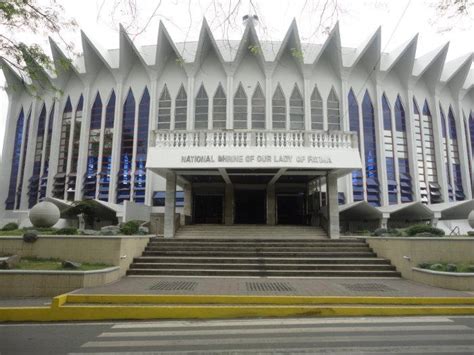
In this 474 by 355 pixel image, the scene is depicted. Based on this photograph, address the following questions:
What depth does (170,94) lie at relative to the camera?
29922 millimetres

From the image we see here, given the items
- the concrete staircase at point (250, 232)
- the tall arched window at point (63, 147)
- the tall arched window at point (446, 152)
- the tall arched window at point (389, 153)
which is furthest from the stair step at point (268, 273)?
the tall arched window at point (446, 152)

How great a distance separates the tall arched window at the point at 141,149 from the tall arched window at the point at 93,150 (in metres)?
3.79

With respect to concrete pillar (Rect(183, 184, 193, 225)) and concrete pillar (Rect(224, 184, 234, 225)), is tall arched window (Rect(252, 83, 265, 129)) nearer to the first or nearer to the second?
concrete pillar (Rect(224, 184, 234, 225))

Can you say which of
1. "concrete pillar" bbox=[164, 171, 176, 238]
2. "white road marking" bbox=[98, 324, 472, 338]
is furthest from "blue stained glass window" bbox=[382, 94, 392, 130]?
"white road marking" bbox=[98, 324, 472, 338]

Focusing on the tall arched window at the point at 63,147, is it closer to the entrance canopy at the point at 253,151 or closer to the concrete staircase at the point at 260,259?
the entrance canopy at the point at 253,151

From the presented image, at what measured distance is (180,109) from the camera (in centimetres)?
2944

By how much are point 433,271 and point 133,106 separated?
2742cm

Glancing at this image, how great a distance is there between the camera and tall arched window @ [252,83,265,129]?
28.7 meters

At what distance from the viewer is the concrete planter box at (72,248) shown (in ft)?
33.0

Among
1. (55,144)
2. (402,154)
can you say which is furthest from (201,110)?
(402,154)

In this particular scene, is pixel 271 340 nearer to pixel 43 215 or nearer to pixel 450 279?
pixel 450 279

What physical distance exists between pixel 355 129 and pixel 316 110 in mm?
3834

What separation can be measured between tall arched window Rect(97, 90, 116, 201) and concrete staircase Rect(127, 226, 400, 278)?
58.4 feet

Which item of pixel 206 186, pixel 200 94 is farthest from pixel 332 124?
pixel 206 186
